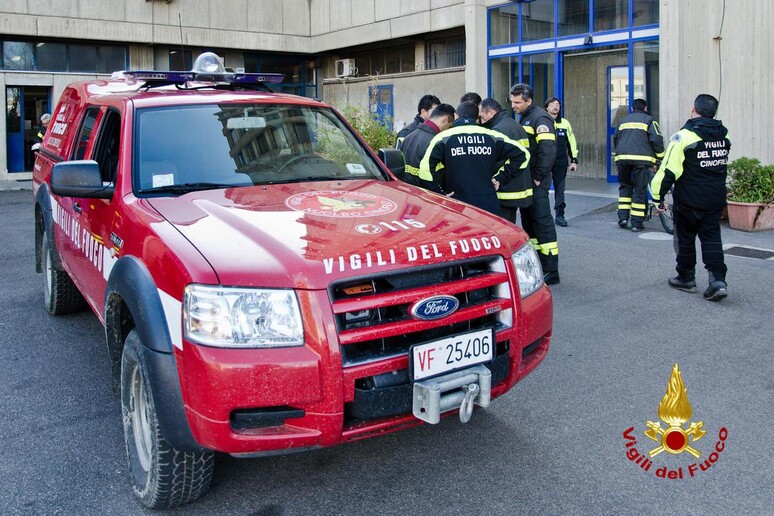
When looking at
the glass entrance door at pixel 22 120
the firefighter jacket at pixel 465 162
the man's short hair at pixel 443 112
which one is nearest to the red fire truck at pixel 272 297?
the firefighter jacket at pixel 465 162

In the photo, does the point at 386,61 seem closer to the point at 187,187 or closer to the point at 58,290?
the point at 58,290

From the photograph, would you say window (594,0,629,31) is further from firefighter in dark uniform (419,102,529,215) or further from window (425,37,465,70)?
firefighter in dark uniform (419,102,529,215)

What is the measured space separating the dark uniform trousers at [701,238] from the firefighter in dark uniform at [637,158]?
12.4ft

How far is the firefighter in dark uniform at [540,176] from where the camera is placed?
7848 mm

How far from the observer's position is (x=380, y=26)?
22.2 m

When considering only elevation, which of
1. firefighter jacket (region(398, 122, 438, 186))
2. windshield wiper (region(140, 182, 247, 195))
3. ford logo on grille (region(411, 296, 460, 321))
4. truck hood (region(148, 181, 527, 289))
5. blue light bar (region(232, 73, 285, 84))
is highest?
blue light bar (region(232, 73, 285, 84))

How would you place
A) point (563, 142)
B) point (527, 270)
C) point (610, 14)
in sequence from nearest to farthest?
1. point (527, 270)
2. point (563, 142)
3. point (610, 14)

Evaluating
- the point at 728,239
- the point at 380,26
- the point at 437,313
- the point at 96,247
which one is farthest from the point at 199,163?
the point at 380,26

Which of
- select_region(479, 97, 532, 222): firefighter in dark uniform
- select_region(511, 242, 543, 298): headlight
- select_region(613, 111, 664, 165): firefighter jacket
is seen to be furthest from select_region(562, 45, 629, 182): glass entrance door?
select_region(511, 242, 543, 298): headlight

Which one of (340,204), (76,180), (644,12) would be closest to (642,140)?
(644,12)

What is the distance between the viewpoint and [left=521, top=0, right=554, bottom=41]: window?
1662cm

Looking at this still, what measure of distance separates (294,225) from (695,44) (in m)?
11.9

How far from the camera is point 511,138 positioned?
7.39 m

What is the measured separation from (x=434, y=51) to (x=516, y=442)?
18.8m
